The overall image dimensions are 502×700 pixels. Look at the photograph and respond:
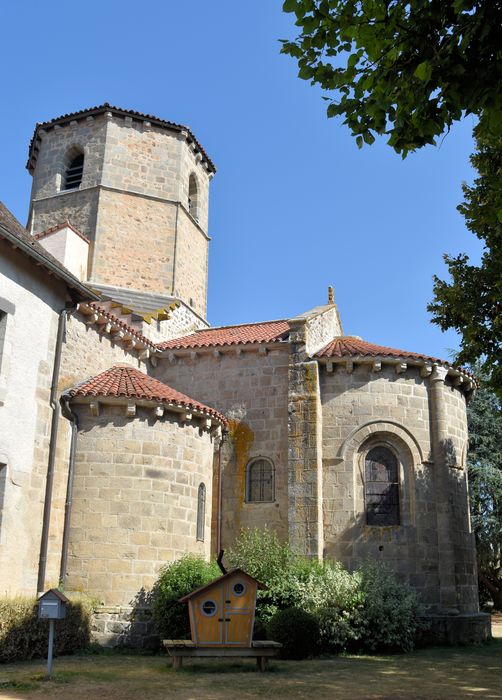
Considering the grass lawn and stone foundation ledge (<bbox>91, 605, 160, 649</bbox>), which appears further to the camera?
stone foundation ledge (<bbox>91, 605, 160, 649</bbox>)

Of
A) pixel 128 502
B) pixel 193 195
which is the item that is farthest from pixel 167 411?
pixel 193 195

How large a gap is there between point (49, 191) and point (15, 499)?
12876 mm

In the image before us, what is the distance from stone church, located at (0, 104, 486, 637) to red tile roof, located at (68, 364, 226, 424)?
7cm

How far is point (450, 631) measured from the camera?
51.3ft

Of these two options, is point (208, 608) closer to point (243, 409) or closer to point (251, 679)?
point (251, 679)

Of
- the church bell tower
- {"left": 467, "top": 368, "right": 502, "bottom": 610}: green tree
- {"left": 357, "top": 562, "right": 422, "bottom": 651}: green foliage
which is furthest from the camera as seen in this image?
{"left": 467, "top": 368, "right": 502, "bottom": 610}: green tree

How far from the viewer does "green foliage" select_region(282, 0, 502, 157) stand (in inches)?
240

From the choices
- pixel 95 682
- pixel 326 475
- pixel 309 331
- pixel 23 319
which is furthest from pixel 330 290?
pixel 95 682

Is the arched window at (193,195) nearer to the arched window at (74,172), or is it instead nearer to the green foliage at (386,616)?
the arched window at (74,172)

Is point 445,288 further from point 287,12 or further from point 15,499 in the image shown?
point 15,499

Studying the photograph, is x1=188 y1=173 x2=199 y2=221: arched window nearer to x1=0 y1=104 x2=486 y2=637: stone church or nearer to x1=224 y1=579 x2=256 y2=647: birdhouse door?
x1=0 y1=104 x2=486 y2=637: stone church

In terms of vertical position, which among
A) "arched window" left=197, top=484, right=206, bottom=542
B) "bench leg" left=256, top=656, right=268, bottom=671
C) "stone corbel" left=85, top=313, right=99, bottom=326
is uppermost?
"stone corbel" left=85, top=313, right=99, bottom=326

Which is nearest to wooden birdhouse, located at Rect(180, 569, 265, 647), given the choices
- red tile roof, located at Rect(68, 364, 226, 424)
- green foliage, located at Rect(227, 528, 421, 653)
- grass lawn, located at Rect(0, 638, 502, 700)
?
grass lawn, located at Rect(0, 638, 502, 700)

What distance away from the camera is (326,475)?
1686cm
